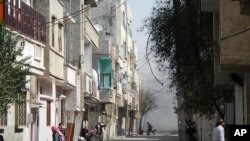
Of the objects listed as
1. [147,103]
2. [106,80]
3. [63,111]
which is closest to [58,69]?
[63,111]

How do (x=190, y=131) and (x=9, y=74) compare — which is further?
(x=190, y=131)

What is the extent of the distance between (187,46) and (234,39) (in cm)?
761

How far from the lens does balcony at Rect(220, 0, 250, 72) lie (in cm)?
1320

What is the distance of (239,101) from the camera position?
18.9m

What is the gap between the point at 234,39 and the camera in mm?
13406

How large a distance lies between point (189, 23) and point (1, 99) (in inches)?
335

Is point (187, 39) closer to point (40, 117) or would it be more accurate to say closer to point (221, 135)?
point (221, 135)

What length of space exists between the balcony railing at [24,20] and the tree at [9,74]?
478cm

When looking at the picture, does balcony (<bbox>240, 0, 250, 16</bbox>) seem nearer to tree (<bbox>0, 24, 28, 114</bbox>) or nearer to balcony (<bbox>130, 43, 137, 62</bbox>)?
tree (<bbox>0, 24, 28, 114</bbox>)

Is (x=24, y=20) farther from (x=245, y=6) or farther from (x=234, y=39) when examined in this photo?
(x=245, y=6)

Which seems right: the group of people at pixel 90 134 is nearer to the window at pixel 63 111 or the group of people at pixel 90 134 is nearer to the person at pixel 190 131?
the window at pixel 63 111

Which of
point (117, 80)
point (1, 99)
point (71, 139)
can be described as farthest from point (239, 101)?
point (117, 80)

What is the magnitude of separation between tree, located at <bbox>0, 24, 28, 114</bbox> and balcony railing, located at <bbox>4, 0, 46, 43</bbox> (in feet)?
15.7

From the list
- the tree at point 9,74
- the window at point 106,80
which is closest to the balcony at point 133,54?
the window at point 106,80
